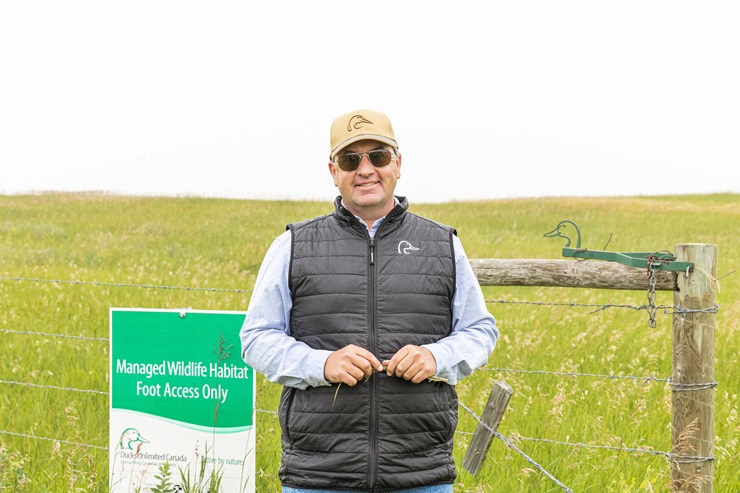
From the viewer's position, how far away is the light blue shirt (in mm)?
2920

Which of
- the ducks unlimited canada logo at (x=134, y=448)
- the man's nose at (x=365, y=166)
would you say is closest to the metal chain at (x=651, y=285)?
the man's nose at (x=365, y=166)

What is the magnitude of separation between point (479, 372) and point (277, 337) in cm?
437

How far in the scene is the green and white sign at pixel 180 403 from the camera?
15.1 ft

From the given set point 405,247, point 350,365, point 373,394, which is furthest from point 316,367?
point 405,247

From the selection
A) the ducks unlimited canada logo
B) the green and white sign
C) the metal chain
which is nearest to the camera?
the metal chain

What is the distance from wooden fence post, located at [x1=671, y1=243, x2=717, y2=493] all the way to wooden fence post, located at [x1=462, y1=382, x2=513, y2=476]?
968 mm

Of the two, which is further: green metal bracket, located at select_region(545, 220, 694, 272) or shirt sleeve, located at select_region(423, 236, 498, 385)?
green metal bracket, located at select_region(545, 220, 694, 272)

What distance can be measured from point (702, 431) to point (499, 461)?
1.30 metres

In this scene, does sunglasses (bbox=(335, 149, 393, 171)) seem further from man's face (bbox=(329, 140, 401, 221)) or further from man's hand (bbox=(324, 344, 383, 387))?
man's hand (bbox=(324, 344, 383, 387))

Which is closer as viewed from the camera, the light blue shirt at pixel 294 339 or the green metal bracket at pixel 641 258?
the light blue shirt at pixel 294 339

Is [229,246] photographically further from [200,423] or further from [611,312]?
[200,423]

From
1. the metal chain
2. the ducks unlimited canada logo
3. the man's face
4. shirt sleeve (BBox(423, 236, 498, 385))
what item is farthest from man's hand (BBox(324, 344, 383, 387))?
the ducks unlimited canada logo

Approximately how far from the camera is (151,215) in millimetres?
25234

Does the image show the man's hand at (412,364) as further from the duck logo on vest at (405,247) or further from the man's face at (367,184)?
the man's face at (367,184)
